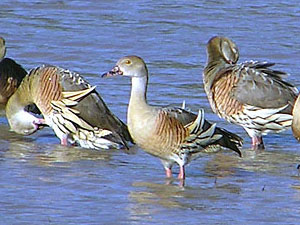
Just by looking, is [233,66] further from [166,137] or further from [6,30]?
[6,30]

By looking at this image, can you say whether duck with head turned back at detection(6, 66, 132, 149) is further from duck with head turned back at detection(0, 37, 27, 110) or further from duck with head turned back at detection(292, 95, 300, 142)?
duck with head turned back at detection(292, 95, 300, 142)

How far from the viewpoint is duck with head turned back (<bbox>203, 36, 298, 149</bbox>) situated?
11.5 m

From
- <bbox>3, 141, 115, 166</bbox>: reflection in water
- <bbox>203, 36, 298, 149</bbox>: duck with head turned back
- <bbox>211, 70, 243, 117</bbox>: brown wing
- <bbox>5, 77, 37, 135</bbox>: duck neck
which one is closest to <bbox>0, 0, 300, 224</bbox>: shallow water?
<bbox>3, 141, 115, 166</bbox>: reflection in water

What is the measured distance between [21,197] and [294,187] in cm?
236

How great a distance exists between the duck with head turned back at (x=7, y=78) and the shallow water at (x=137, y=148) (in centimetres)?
33

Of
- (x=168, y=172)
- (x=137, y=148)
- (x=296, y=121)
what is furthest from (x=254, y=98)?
(x=168, y=172)

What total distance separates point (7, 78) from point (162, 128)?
369cm

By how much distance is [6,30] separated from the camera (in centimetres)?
1712

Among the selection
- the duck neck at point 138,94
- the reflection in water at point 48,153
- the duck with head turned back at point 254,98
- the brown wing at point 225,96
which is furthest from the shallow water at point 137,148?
the duck neck at point 138,94

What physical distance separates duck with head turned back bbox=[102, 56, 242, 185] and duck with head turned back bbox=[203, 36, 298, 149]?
1678 millimetres

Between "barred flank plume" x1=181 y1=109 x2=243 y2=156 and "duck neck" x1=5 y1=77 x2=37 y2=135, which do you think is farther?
"duck neck" x1=5 y1=77 x2=37 y2=135

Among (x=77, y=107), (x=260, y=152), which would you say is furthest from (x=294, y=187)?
(x=77, y=107)

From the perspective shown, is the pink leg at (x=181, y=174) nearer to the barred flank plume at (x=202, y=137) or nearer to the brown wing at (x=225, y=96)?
the barred flank plume at (x=202, y=137)

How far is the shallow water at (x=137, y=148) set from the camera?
854cm
